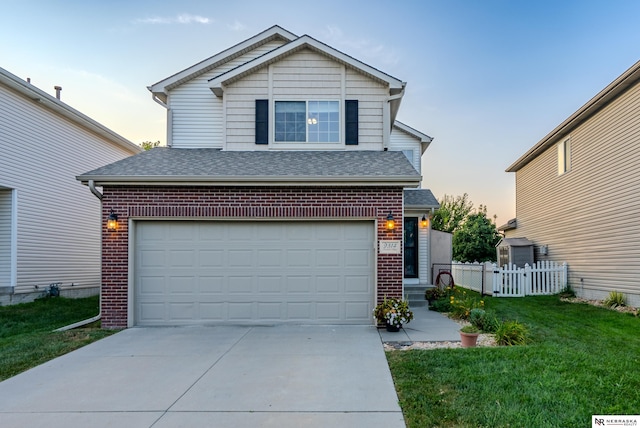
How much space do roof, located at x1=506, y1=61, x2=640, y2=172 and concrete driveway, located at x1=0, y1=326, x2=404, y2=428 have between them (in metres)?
9.30

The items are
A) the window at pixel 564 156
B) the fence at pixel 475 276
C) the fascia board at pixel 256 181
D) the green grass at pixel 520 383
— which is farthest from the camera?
the window at pixel 564 156

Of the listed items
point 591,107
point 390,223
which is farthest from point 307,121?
point 591,107

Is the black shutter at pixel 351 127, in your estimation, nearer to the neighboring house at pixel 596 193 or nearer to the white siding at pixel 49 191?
the neighboring house at pixel 596 193

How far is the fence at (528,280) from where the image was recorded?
43.4ft

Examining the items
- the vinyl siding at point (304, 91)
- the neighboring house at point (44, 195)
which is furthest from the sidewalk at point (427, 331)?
the neighboring house at point (44, 195)

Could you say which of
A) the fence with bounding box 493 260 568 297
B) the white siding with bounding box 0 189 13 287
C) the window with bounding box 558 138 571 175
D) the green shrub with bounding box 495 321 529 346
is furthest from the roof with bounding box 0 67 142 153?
the window with bounding box 558 138 571 175

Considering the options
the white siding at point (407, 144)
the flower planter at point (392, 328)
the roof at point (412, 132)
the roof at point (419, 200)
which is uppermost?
the roof at point (412, 132)

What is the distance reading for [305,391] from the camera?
4680 mm

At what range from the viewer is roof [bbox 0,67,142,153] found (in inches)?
450

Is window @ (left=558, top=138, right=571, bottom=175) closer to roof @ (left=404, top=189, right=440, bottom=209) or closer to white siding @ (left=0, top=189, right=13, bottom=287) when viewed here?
roof @ (left=404, top=189, right=440, bottom=209)

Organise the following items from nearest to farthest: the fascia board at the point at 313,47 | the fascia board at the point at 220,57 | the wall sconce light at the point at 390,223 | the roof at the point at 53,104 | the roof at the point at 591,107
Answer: the wall sconce light at the point at 390,223 → the roof at the point at 591,107 → the fascia board at the point at 313,47 → the fascia board at the point at 220,57 → the roof at the point at 53,104

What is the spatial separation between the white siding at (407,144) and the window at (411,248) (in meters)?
3.22

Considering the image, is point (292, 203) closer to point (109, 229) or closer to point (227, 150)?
point (227, 150)

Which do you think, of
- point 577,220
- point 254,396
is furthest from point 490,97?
point 254,396
